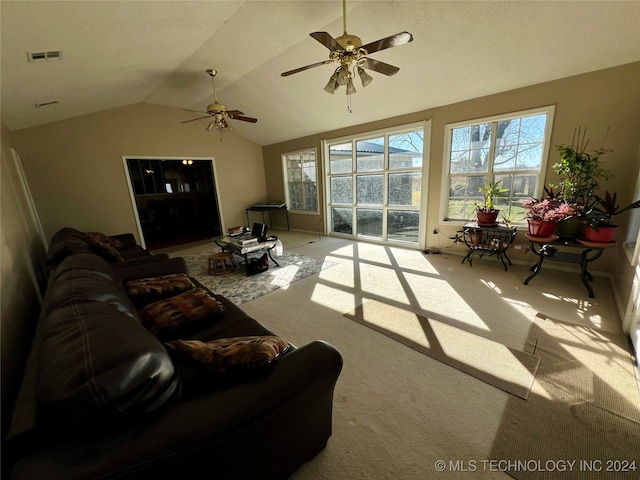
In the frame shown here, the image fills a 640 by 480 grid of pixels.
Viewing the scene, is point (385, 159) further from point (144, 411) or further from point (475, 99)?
point (144, 411)

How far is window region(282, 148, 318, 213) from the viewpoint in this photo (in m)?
6.46

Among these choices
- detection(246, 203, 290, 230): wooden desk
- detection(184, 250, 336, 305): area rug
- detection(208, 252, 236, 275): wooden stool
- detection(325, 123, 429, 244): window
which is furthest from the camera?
detection(246, 203, 290, 230): wooden desk

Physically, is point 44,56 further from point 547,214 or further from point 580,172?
point 580,172

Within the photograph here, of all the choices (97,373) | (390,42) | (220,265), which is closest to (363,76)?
(390,42)

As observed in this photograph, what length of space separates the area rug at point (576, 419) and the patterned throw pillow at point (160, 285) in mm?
2320

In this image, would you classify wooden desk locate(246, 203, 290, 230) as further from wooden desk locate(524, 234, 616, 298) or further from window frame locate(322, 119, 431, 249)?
wooden desk locate(524, 234, 616, 298)

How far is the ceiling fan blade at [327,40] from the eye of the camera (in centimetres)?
191

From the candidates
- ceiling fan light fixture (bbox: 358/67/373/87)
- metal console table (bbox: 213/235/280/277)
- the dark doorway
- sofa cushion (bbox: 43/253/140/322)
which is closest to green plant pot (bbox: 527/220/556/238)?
ceiling fan light fixture (bbox: 358/67/373/87)

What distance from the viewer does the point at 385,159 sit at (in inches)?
198

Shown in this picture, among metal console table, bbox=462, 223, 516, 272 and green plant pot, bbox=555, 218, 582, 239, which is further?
metal console table, bbox=462, 223, 516, 272

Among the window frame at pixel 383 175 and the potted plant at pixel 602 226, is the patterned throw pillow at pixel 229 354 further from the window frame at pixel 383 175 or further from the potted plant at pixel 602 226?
the window frame at pixel 383 175

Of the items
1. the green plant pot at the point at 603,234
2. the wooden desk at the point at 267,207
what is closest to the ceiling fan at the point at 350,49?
the green plant pot at the point at 603,234

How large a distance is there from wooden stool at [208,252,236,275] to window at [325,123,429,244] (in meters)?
2.87

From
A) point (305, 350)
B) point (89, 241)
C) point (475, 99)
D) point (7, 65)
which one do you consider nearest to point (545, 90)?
point (475, 99)
